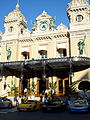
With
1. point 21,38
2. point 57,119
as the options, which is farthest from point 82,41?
→ point 57,119

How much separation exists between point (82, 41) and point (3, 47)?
14071mm

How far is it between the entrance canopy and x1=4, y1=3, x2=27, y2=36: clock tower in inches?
305

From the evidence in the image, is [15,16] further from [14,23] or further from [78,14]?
[78,14]

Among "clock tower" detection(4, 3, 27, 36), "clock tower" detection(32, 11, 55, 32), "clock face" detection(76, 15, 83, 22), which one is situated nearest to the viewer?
"clock face" detection(76, 15, 83, 22)

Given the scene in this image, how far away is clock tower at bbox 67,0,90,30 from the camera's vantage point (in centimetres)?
3086

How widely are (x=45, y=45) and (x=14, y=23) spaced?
7.81 metres

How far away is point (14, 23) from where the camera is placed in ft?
116

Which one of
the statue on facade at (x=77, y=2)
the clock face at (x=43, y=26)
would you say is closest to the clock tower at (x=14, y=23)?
the clock face at (x=43, y=26)

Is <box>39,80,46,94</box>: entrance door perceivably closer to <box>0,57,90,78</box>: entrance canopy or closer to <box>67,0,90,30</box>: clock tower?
<box>0,57,90,78</box>: entrance canopy

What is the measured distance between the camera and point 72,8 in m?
31.9

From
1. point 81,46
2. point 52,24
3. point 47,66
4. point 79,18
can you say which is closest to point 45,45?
point 52,24

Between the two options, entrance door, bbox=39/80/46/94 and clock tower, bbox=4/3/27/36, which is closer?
entrance door, bbox=39/80/46/94

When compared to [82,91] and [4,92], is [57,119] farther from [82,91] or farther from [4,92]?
[4,92]

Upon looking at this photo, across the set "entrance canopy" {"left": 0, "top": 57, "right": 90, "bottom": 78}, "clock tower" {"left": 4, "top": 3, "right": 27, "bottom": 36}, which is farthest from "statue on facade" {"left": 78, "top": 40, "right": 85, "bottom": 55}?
"clock tower" {"left": 4, "top": 3, "right": 27, "bottom": 36}
